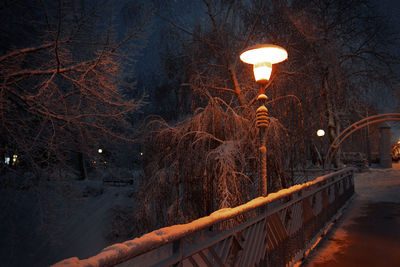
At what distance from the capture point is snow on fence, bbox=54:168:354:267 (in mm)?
1273

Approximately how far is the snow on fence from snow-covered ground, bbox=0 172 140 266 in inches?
197

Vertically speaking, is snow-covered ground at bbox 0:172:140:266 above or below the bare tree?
below

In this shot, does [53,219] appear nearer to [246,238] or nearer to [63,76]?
[63,76]

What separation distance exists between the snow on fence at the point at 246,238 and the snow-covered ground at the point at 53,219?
499cm

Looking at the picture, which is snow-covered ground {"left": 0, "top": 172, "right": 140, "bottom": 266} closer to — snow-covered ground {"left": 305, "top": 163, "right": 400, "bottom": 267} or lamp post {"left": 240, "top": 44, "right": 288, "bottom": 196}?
lamp post {"left": 240, "top": 44, "right": 288, "bottom": 196}

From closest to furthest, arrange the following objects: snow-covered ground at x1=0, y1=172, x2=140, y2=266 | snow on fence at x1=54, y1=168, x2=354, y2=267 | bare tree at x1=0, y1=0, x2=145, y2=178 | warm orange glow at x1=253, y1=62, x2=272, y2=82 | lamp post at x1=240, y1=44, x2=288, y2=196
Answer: snow on fence at x1=54, y1=168, x2=354, y2=267, lamp post at x1=240, y1=44, x2=288, y2=196, warm orange glow at x1=253, y1=62, x2=272, y2=82, bare tree at x1=0, y1=0, x2=145, y2=178, snow-covered ground at x1=0, y1=172, x2=140, y2=266

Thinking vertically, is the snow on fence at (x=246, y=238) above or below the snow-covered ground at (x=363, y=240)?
above

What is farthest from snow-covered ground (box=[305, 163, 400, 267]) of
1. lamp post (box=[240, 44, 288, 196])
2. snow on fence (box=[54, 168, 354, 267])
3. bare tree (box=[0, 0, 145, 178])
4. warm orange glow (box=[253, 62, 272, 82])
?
bare tree (box=[0, 0, 145, 178])

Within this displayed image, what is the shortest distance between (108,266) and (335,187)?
294 inches

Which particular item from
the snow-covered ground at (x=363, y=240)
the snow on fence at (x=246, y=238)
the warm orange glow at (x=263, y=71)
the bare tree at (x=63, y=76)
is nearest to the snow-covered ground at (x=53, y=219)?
the bare tree at (x=63, y=76)

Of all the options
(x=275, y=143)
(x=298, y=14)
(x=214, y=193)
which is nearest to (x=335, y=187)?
(x=275, y=143)

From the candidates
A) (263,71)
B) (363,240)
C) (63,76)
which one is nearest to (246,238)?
(263,71)

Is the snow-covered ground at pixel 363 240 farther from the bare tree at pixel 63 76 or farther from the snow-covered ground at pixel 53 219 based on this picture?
the snow-covered ground at pixel 53 219

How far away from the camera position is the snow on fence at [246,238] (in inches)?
50.1
